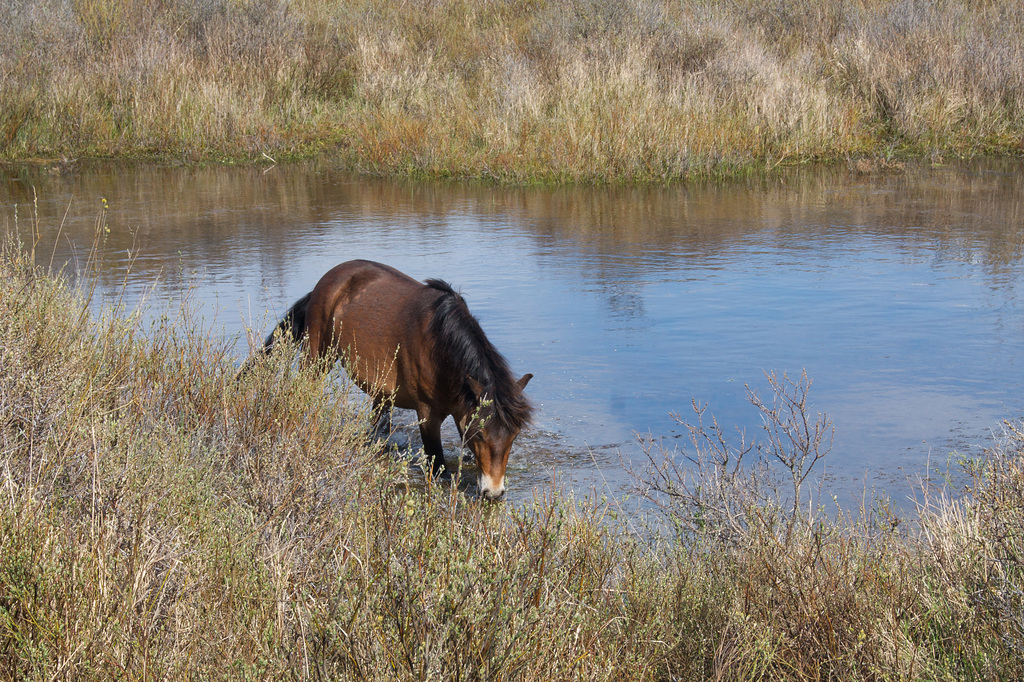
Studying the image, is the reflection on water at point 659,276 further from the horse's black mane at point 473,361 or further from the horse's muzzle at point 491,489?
the horse's black mane at point 473,361

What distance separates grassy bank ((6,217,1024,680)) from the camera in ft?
8.88

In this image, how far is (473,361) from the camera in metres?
5.45

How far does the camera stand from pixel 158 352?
17.4ft

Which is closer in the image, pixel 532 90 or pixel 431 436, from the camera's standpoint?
pixel 431 436

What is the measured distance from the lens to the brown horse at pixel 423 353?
17.0ft

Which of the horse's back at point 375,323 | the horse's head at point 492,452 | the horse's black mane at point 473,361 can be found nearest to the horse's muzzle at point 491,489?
the horse's head at point 492,452

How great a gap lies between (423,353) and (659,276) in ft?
14.0

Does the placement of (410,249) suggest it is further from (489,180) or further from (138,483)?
(138,483)

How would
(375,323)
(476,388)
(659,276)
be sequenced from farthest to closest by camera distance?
(659,276) → (375,323) → (476,388)

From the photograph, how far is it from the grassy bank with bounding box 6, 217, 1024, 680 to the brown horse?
70cm

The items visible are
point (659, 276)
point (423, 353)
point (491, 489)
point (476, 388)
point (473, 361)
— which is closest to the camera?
point (491, 489)

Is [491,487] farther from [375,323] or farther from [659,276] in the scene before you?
[659,276]

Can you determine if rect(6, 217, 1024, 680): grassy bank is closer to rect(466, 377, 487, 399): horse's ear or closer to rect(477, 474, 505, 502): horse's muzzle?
rect(477, 474, 505, 502): horse's muzzle

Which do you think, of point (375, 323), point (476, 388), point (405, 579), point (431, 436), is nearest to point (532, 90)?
point (375, 323)
